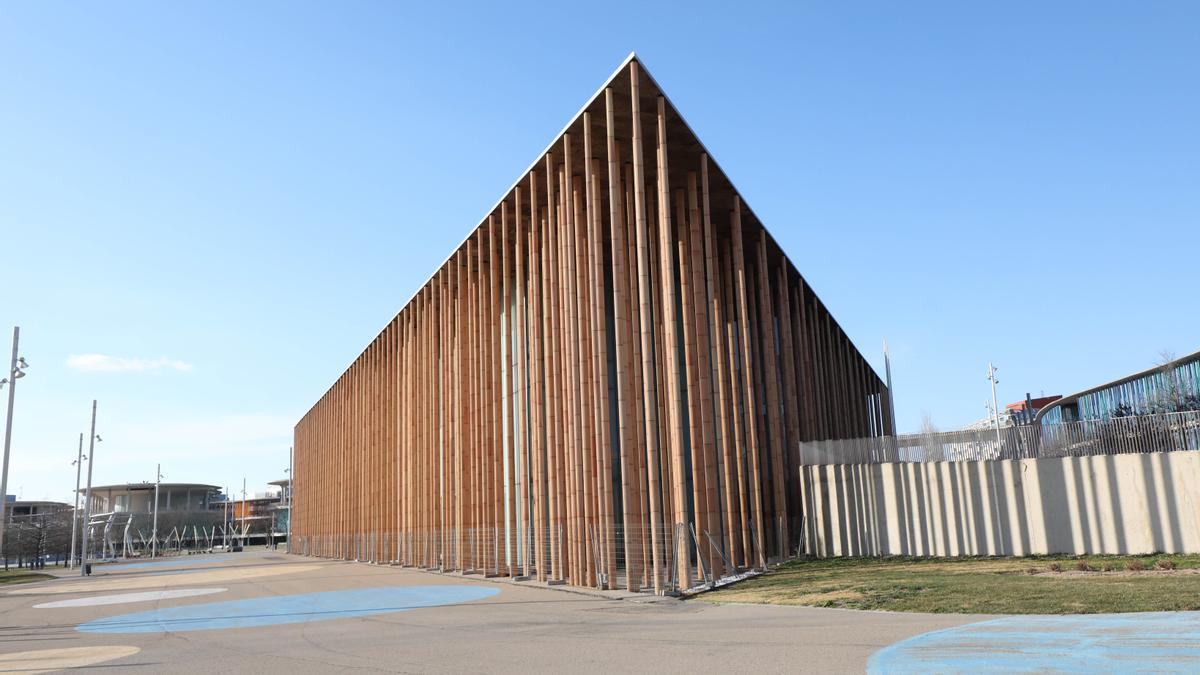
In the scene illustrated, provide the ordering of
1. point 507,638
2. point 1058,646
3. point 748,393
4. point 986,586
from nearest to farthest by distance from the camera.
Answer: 1. point 1058,646
2. point 507,638
3. point 986,586
4. point 748,393

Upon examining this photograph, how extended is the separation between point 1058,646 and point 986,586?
663 cm

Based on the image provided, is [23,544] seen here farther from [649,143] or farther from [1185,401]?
[1185,401]

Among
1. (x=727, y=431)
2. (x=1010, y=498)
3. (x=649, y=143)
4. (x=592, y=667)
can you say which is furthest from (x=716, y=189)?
(x=592, y=667)

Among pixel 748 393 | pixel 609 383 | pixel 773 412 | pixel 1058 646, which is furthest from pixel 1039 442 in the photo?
pixel 1058 646

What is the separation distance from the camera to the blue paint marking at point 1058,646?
340 inches

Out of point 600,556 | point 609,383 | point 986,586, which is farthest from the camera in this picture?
point 609,383

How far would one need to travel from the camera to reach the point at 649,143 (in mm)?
27719

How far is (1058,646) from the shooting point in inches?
383

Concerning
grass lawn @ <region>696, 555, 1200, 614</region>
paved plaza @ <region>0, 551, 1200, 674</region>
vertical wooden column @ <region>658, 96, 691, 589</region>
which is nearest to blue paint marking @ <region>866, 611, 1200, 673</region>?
paved plaza @ <region>0, 551, 1200, 674</region>

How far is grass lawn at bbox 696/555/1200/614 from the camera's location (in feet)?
43.2

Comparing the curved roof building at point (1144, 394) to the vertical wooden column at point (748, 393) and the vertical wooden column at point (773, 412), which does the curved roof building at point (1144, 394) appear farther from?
the vertical wooden column at point (748, 393)

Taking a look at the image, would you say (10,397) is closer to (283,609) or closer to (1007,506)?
(283,609)

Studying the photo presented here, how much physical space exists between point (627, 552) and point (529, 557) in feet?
30.5

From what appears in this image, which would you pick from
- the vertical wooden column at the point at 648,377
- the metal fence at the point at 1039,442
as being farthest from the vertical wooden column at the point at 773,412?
the vertical wooden column at the point at 648,377
